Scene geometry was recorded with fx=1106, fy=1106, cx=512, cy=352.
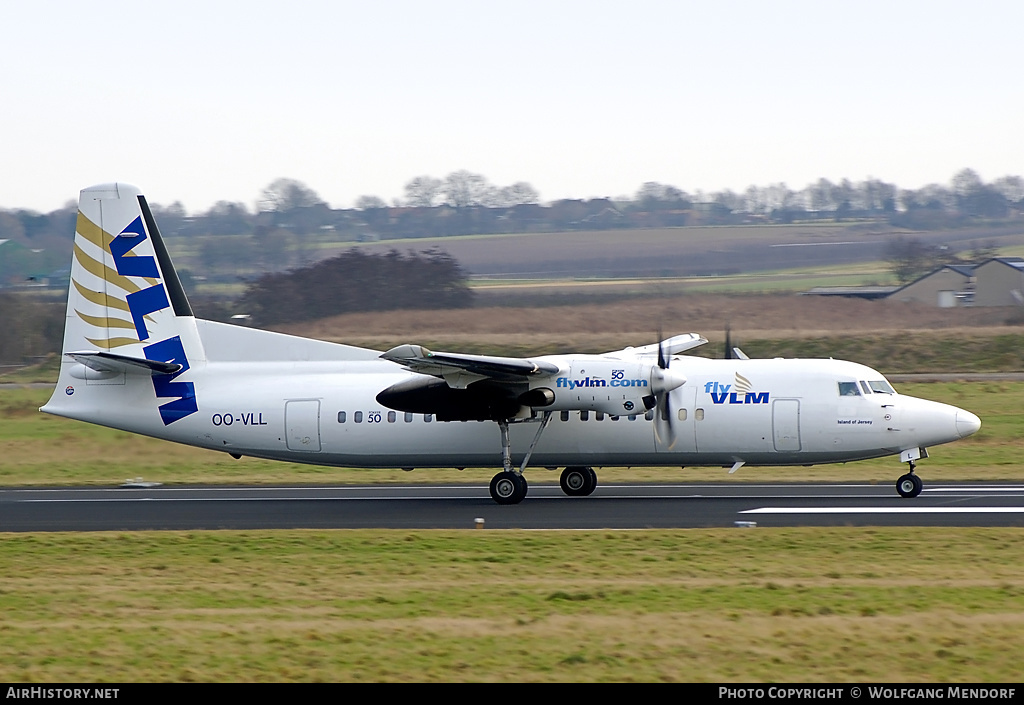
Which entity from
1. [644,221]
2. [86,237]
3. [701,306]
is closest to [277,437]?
[86,237]

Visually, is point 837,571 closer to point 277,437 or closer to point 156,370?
point 277,437

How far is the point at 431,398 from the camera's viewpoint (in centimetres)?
1853

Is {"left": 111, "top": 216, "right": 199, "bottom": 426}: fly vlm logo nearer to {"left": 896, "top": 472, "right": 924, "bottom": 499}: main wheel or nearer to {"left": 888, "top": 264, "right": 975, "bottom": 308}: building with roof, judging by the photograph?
{"left": 896, "top": 472, "right": 924, "bottom": 499}: main wheel

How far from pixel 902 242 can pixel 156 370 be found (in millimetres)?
42024

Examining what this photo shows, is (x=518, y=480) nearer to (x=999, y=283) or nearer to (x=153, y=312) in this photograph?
(x=153, y=312)

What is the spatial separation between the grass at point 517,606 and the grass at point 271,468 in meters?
7.64

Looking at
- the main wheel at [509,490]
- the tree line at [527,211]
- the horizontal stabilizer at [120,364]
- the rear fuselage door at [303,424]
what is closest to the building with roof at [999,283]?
the tree line at [527,211]

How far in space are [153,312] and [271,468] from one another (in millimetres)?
7270

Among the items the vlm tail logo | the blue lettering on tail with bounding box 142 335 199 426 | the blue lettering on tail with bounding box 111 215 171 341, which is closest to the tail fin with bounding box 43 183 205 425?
the blue lettering on tail with bounding box 111 215 171 341

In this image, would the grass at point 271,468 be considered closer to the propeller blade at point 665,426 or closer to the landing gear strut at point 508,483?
the landing gear strut at point 508,483

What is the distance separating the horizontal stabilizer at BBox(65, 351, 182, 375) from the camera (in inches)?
768

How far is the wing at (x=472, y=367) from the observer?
17000mm

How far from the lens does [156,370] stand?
65.6 ft

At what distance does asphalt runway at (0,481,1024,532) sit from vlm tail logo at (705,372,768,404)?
1.67 metres
